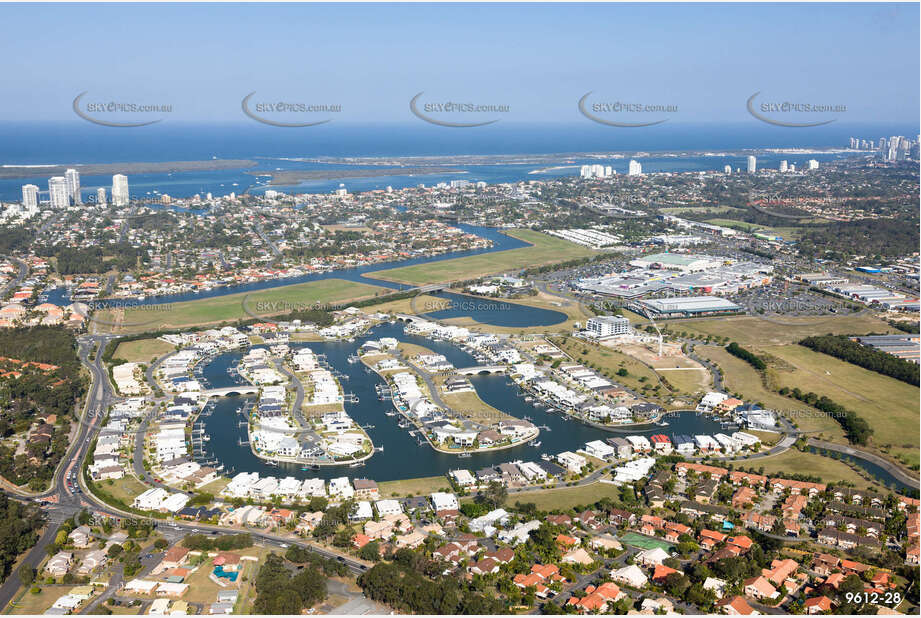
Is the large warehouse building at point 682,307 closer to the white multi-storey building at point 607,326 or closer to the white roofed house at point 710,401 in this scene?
the white multi-storey building at point 607,326

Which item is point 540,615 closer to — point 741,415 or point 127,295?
point 741,415

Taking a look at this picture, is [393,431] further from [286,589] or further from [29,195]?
[29,195]

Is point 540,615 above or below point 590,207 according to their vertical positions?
below

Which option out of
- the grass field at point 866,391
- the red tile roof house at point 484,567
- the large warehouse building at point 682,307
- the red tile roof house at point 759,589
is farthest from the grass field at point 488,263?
the red tile roof house at point 759,589

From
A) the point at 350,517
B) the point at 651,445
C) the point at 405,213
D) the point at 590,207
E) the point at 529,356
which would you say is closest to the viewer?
the point at 350,517

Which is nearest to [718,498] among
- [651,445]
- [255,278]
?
[651,445]

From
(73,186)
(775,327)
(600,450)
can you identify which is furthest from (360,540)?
(73,186)
